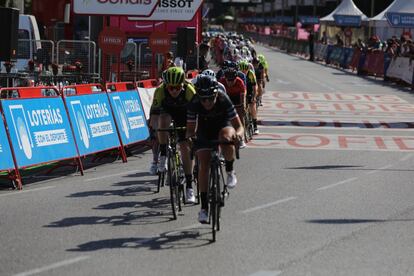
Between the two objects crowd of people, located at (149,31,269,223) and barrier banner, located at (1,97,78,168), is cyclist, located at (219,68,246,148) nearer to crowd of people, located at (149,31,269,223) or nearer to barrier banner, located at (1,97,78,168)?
crowd of people, located at (149,31,269,223)

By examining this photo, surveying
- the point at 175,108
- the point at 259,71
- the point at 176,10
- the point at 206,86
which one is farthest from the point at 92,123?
the point at 176,10

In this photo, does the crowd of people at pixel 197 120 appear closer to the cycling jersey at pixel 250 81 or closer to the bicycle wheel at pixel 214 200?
the bicycle wheel at pixel 214 200

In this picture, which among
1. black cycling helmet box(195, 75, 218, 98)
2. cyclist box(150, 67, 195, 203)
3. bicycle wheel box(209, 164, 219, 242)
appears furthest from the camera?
cyclist box(150, 67, 195, 203)

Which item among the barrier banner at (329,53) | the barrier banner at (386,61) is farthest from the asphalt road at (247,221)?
the barrier banner at (329,53)

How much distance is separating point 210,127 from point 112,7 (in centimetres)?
1417

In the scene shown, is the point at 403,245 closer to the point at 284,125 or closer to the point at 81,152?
the point at 81,152

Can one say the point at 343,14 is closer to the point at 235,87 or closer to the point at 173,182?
the point at 235,87

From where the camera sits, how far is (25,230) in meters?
9.97

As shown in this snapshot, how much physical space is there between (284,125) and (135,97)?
6.89 metres

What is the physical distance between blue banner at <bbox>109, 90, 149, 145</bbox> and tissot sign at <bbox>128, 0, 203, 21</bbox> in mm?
10333

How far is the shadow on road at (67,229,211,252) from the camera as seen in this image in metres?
9.09

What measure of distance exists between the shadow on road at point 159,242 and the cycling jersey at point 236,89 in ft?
22.9

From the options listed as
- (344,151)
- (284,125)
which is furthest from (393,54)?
Answer: (344,151)

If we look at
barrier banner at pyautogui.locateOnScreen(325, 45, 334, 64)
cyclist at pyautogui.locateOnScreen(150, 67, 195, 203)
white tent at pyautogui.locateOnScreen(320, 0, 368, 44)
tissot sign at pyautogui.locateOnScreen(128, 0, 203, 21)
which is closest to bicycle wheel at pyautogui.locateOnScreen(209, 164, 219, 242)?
cyclist at pyautogui.locateOnScreen(150, 67, 195, 203)
